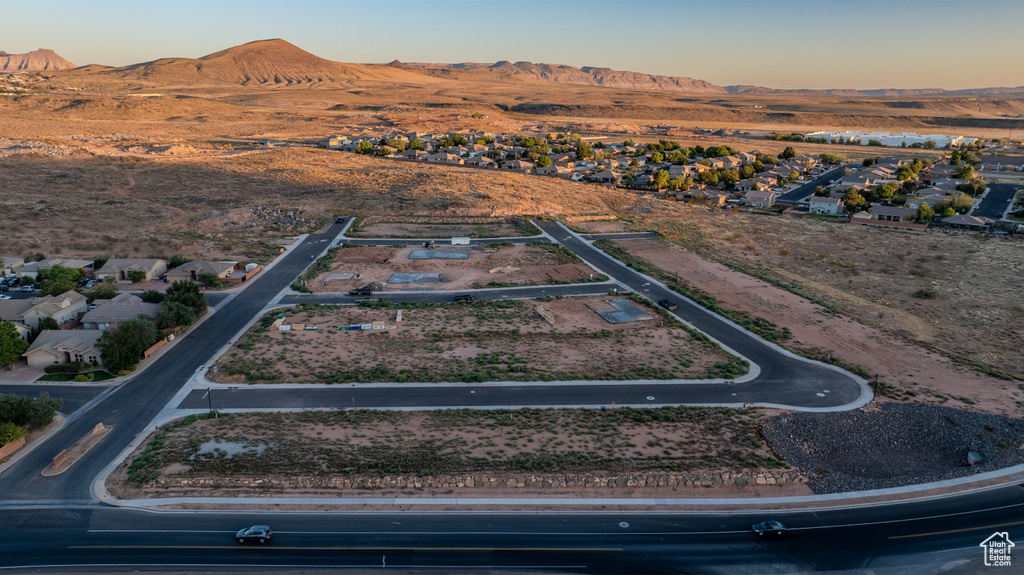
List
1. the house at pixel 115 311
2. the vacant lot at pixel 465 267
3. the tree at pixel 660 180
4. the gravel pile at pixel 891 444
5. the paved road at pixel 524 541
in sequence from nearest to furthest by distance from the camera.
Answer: the paved road at pixel 524 541
the gravel pile at pixel 891 444
the house at pixel 115 311
the vacant lot at pixel 465 267
the tree at pixel 660 180

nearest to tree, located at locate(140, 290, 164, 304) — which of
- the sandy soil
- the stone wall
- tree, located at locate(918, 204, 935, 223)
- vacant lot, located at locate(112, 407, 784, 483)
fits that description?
vacant lot, located at locate(112, 407, 784, 483)

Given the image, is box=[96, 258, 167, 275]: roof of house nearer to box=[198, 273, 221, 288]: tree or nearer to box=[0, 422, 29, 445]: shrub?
box=[198, 273, 221, 288]: tree

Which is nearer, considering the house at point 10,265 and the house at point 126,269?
the house at point 10,265

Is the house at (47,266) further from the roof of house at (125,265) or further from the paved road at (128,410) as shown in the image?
the paved road at (128,410)

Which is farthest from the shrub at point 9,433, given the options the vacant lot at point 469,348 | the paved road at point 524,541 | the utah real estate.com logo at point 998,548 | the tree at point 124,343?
the utah real estate.com logo at point 998,548

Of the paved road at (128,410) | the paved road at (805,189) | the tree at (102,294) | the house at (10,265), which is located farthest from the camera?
the paved road at (805,189)

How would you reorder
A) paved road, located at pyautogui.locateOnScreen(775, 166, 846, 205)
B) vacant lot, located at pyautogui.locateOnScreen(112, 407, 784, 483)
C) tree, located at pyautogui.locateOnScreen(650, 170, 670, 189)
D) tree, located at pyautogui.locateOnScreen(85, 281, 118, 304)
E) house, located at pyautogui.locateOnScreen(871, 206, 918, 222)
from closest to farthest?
vacant lot, located at pyautogui.locateOnScreen(112, 407, 784, 483), tree, located at pyautogui.locateOnScreen(85, 281, 118, 304), house, located at pyautogui.locateOnScreen(871, 206, 918, 222), paved road, located at pyautogui.locateOnScreen(775, 166, 846, 205), tree, located at pyautogui.locateOnScreen(650, 170, 670, 189)

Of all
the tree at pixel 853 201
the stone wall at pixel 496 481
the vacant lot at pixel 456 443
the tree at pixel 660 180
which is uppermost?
the tree at pixel 660 180

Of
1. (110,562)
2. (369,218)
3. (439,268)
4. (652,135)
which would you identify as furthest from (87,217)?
(652,135)
